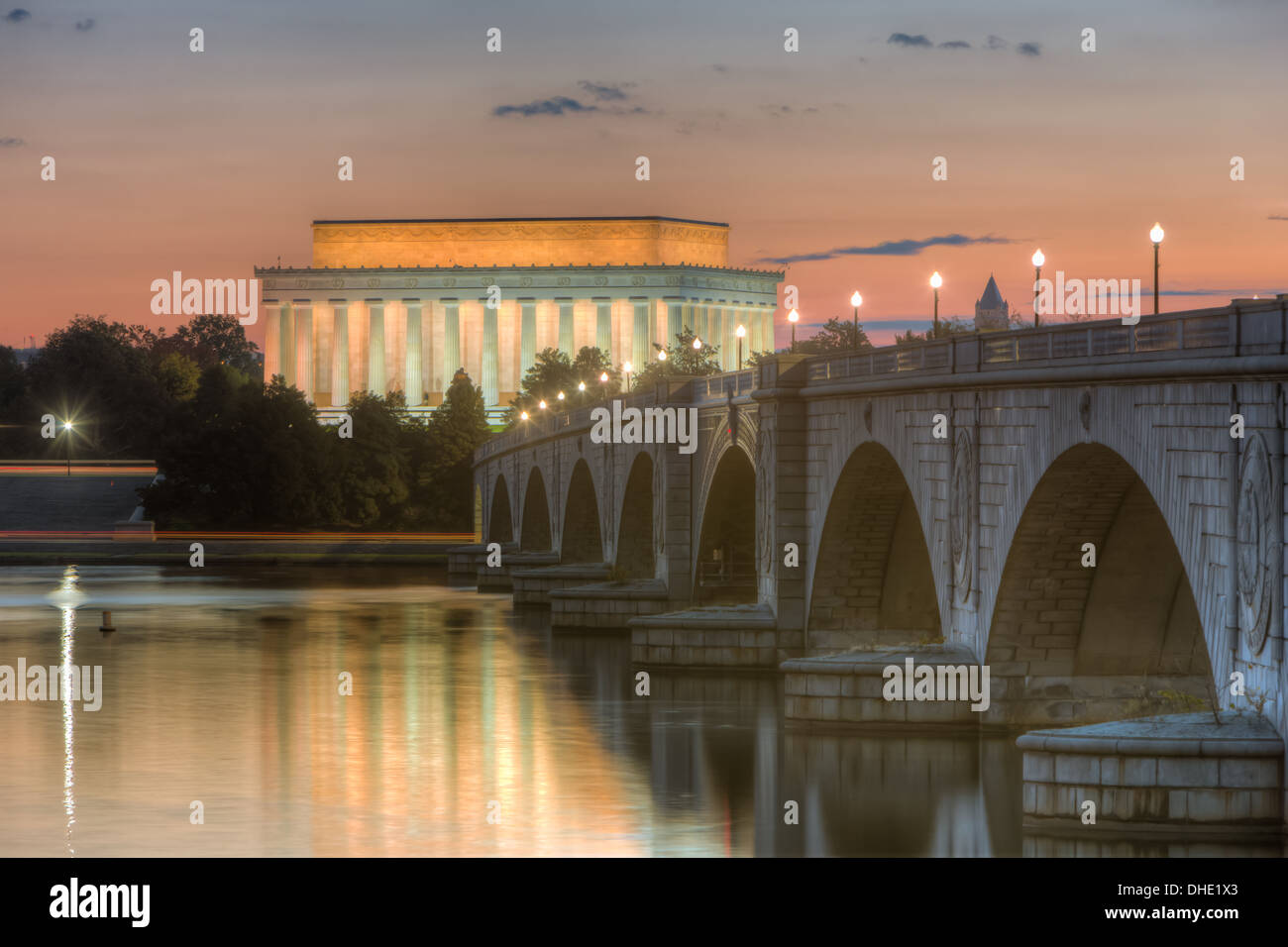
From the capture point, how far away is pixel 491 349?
198 meters

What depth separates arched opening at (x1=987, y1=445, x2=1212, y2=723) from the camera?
34.0m

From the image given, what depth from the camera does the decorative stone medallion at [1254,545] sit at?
2467cm

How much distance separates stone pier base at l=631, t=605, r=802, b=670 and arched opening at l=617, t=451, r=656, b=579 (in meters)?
20.5

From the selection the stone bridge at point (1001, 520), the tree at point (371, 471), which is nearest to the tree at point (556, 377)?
the tree at point (371, 471)

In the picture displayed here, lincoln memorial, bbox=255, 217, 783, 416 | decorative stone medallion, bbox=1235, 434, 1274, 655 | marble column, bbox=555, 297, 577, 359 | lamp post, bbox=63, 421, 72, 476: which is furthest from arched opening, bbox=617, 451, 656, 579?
marble column, bbox=555, 297, 577, 359

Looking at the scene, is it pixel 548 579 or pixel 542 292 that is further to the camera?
pixel 542 292

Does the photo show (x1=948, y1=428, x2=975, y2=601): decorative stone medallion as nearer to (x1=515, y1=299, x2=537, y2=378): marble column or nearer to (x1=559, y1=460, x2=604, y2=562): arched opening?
(x1=559, y1=460, x2=604, y2=562): arched opening

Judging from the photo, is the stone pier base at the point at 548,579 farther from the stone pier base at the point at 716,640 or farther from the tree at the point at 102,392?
the tree at the point at 102,392

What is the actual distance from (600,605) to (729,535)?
16.0 feet

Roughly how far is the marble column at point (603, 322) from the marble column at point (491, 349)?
7109 mm

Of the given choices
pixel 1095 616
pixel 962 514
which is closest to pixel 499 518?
pixel 962 514

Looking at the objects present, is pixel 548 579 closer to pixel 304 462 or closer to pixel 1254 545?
pixel 1254 545

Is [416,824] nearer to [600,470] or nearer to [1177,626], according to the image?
[1177,626]
